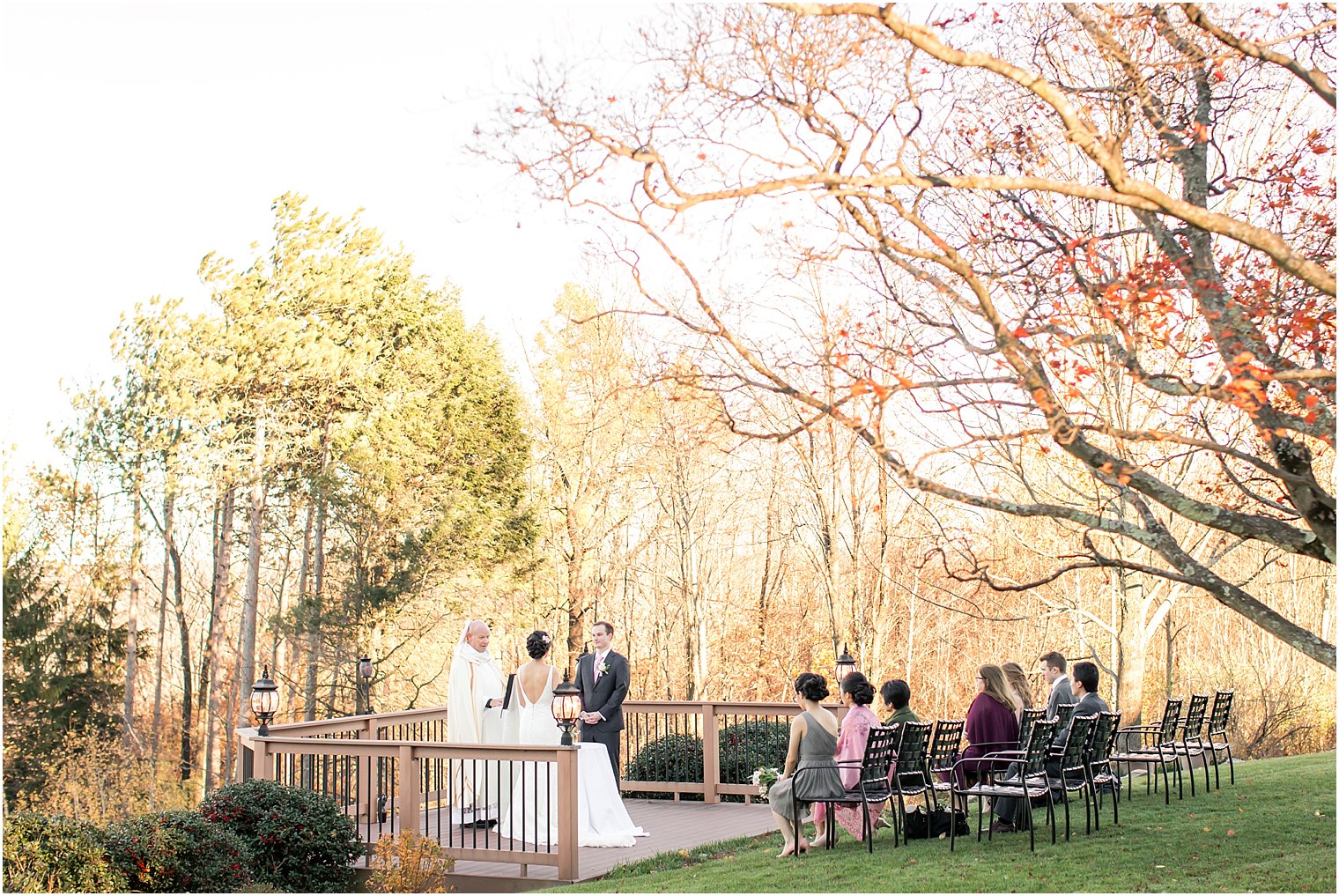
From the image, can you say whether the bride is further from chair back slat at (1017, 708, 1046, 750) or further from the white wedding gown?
A: chair back slat at (1017, 708, 1046, 750)

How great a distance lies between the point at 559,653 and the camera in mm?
26719

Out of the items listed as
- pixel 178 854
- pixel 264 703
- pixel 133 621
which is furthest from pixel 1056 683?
pixel 133 621

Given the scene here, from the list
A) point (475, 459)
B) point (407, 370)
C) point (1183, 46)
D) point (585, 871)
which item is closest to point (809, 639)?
point (475, 459)

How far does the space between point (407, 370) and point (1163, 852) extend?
2089 centimetres

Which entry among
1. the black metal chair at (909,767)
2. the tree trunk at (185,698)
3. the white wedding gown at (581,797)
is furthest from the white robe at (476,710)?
the tree trunk at (185,698)

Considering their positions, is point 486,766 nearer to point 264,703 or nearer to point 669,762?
point 264,703

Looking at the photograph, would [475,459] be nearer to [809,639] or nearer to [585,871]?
[809,639]

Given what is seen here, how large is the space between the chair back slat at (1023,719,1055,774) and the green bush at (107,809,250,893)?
570 centimetres

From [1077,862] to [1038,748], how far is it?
3.60 feet

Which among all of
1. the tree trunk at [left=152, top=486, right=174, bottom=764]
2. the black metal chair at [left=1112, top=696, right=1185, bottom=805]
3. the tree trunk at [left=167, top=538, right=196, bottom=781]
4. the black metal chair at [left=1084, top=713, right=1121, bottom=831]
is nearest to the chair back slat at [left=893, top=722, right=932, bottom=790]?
the black metal chair at [left=1084, top=713, right=1121, bottom=831]

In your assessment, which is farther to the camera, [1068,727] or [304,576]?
[304,576]

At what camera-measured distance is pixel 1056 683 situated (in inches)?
437

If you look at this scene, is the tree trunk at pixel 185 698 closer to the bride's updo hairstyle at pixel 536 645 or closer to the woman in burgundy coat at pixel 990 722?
the bride's updo hairstyle at pixel 536 645

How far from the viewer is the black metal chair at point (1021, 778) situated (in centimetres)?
873
